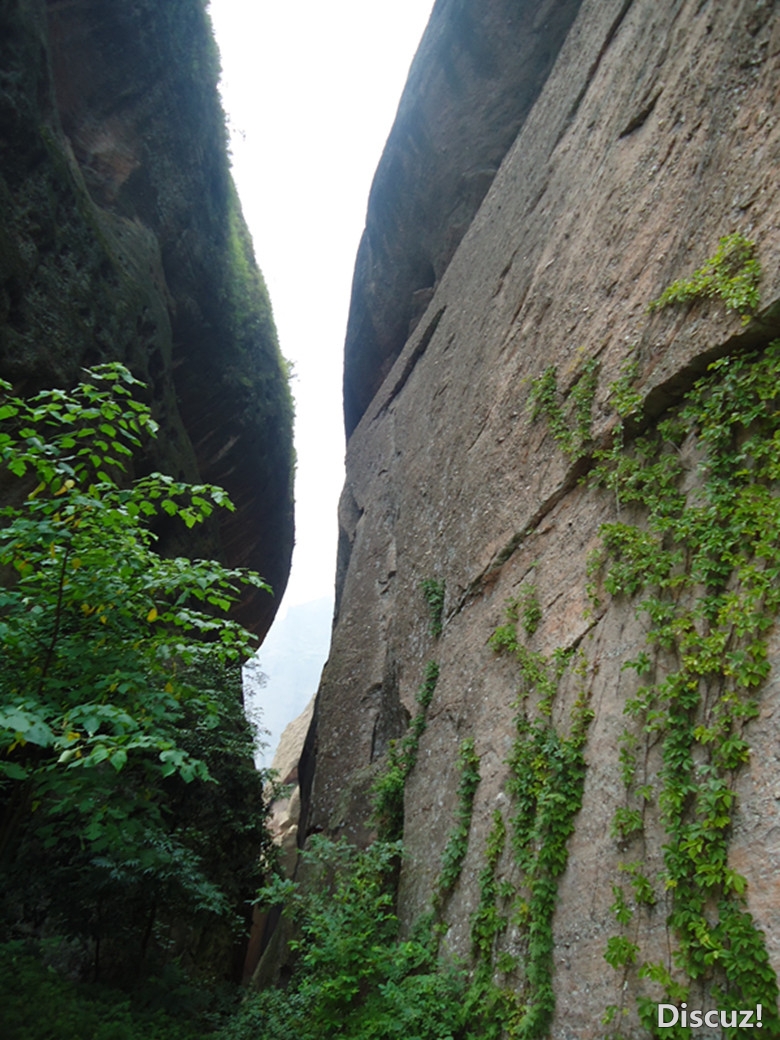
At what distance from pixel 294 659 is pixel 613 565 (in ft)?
461

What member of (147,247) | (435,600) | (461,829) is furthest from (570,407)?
Answer: (147,247)

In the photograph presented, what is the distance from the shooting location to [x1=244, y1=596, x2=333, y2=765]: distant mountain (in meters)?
123

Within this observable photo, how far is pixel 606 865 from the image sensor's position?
376 cm

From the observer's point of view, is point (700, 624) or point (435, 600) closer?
point (700, 624)

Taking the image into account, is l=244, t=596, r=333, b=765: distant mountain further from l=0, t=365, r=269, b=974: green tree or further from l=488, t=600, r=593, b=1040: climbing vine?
l=0, t=365, r=269, b=974: green tree

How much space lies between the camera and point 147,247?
1199 cm

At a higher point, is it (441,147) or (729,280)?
(441,147)

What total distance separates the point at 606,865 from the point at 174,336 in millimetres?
13451

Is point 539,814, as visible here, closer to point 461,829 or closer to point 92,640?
point 461,829

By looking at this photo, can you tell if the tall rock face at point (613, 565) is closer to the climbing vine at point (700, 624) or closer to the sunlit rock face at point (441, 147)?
the climbing vine at point (700, 624)

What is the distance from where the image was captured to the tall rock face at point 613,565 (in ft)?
11.0

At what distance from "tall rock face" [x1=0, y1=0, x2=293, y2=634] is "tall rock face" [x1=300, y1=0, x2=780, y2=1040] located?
18.7ft

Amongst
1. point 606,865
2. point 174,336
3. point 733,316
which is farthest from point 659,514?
point 174,336

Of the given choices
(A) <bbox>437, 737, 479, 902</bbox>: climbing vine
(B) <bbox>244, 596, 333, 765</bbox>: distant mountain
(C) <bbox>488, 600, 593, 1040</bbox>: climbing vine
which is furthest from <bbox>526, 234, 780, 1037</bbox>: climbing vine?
(B) <bbox>244, 596, 333, 765</bbox>: distant mountain
